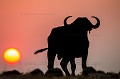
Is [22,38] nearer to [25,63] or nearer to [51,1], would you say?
[25,63]

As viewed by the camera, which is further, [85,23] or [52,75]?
[85,23]

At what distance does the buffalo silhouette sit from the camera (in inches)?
134

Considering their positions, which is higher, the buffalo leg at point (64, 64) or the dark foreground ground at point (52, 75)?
the buffalo leg at point (64, 64)

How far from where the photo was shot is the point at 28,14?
11.4 feet

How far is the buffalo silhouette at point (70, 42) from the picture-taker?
3.39 m

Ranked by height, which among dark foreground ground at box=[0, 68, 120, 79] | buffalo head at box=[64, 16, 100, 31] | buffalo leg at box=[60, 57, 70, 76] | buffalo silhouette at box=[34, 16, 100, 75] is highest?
buffalo head at box=[64, 16, 100, 31]

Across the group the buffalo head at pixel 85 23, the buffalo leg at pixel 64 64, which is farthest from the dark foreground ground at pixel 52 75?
the buffalo head at pixel 85 23

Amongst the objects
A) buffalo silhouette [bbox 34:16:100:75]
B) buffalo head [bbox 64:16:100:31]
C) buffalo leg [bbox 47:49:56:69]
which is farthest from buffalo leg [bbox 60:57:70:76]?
buffalo head [bbox 64:16:100:31]

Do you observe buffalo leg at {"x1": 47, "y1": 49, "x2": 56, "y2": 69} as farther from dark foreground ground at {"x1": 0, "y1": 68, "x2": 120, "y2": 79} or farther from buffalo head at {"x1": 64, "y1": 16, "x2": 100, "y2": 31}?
buffalo head at {"x1": 64, "y1": 16, "x2": 100, "y2": 31}

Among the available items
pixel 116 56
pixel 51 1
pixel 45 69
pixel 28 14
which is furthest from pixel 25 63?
pixel 116 56

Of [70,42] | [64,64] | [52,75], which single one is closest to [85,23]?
[70,42]

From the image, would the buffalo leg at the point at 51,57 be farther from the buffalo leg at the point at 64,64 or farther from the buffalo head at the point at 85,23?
the buffalo head at the point at 85,23

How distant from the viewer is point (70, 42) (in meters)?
3.42

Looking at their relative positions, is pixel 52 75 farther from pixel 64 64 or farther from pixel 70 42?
pixel 70 42
